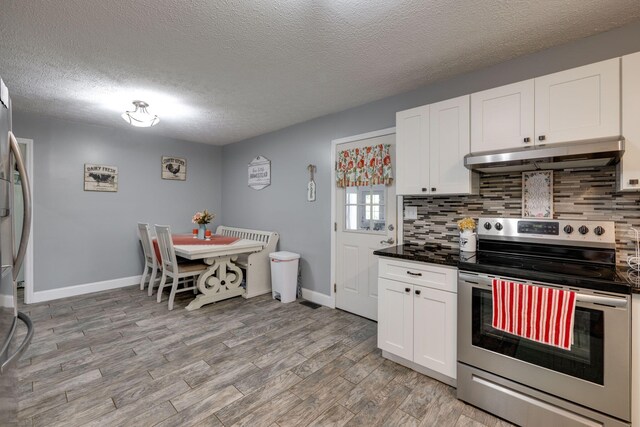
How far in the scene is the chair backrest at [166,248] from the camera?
340 centimetres

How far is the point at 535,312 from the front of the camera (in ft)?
5.26

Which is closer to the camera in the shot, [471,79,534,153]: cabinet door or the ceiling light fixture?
[471,79,534,153]: cabinet door

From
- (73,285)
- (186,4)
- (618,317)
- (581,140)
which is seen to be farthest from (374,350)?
(73,285)

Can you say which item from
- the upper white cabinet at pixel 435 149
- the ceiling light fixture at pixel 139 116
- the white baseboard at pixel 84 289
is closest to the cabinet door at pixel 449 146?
the upper white cabinet at pixel 435 149

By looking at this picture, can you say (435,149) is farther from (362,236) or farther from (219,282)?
(219,282)

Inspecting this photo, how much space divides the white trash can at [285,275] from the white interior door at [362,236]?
0.60 m

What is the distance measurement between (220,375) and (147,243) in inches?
101

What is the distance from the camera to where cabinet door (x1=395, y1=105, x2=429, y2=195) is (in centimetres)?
241

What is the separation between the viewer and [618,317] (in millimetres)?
1435

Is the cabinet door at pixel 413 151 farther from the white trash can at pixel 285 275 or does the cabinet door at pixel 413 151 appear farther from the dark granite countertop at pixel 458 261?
the white trash can at pixel 285 275

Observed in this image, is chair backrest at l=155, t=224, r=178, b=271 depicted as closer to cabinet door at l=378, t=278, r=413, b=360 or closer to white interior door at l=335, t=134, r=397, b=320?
white interior door at l=335, t=134, r=397, b=320

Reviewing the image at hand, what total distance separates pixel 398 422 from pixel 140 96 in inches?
140

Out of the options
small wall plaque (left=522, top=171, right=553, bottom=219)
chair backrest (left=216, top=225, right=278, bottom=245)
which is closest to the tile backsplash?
small wall plaque (left=522, top=171, right=553, bottom=219)

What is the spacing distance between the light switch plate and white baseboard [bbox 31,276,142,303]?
405cm
